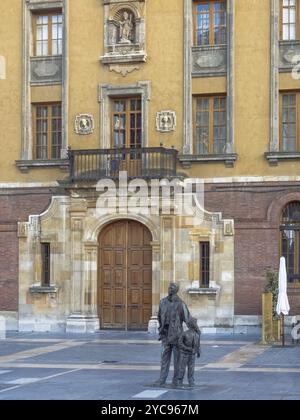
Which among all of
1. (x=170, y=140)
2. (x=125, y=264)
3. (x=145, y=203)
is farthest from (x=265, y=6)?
(x=125, y=264)

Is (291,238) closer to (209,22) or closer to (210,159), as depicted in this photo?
(210,159)

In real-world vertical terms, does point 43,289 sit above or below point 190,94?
below

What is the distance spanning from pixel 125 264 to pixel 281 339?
20.5 ft

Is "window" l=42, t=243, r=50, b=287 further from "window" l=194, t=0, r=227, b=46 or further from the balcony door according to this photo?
"window" l=194, t=0, r=227, b=46

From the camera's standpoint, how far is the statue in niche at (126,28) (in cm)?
3147

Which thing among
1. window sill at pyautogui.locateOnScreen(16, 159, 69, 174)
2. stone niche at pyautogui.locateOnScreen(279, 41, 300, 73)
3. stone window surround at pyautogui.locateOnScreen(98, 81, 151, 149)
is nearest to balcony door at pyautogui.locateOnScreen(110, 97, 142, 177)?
stone window surround at pyautogui.locateOnScreen(98, 81, 151, 149)

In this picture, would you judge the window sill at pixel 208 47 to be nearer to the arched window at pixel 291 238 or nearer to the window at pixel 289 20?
the window at pixel 289 20

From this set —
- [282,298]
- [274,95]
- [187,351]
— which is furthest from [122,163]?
[187,351]

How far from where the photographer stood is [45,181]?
32000 millimetres

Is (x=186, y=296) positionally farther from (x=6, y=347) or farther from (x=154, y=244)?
(x=6, y=347)

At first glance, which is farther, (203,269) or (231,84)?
(203,269)

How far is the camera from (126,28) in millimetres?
31484

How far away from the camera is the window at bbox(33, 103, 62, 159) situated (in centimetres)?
3231

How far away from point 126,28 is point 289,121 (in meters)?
6.05
